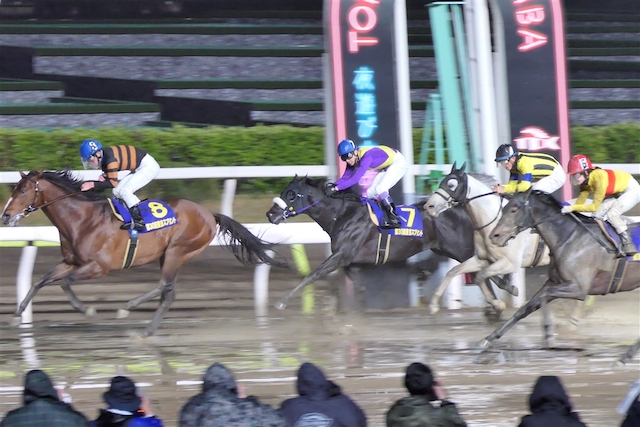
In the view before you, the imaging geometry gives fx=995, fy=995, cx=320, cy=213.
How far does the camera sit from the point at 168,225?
7.11 meters

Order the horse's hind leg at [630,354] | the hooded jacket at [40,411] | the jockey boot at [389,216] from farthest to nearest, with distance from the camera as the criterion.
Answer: the jockey boot at [389,216] → the horse's hind leg at [630,354] → the hooded jacket at [40,411]

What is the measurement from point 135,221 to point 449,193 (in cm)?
222

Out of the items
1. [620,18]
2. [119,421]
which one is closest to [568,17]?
[620,18]

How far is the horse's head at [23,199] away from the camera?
672cm

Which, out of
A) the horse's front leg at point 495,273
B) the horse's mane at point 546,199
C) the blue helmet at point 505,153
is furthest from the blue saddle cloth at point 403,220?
the horse's mane at point 546,199

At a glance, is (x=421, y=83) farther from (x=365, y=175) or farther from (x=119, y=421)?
(x=119, y=421)

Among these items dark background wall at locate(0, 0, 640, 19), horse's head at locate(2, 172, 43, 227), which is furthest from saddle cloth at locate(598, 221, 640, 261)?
dark background wall at locate(0, 0, 640, 19)

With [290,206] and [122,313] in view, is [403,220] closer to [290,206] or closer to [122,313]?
[290,206]

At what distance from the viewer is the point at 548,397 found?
3.04m

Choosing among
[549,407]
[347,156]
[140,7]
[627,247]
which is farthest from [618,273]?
[140,7]

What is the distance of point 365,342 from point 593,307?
212 cm

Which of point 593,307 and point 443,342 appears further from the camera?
point 593,307

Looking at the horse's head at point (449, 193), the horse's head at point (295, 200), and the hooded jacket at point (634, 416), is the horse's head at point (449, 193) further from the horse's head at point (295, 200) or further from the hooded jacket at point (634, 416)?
the hooded jacket at point (634, 416)

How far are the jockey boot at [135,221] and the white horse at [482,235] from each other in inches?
80.2
